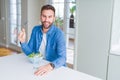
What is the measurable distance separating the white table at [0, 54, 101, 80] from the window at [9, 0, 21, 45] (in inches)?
157

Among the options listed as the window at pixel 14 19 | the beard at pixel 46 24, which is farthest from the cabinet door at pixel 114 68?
the window at pixel 14 19

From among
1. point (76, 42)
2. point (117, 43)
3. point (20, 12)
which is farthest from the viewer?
point (20, 12)

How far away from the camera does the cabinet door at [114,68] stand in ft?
9.35

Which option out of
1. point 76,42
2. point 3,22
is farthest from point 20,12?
point 76,42

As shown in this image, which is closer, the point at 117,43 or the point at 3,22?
the point at 117,43

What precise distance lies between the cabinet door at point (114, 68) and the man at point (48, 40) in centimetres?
122

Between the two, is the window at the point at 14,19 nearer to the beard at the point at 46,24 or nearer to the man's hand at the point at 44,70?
the beard at the point at 46,24

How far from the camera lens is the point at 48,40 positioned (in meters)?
2.01

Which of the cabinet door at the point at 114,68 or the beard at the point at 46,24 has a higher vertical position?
the beard at the point at 46,24

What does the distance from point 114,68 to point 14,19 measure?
400cm

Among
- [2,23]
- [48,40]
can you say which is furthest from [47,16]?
[2,23]

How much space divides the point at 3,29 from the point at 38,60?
188 inches

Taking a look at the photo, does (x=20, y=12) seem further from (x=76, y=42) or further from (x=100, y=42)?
(x=100, y=42)

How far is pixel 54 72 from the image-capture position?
1613 mm
